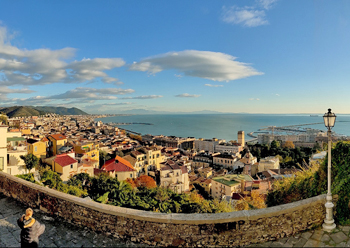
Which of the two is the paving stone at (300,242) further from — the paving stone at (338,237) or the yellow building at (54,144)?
the yellow building at (54,144)

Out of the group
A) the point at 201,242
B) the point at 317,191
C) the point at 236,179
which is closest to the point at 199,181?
the point at 236,179

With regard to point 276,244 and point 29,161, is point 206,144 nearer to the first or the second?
point 29,161

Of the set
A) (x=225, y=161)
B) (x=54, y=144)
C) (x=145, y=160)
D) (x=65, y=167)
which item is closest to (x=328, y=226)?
(x=65, y=167)

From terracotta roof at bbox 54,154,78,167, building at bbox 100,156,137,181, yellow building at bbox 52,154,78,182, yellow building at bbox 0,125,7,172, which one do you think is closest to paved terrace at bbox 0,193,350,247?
yellow building at bbox 0,125,7,172

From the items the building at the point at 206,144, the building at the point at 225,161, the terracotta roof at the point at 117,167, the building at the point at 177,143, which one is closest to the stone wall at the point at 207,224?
the terracotta roof at the point at 117,167

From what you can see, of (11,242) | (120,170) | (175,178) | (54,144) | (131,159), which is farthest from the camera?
(131,159)

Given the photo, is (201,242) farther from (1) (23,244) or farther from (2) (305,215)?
(1) (23,244)
